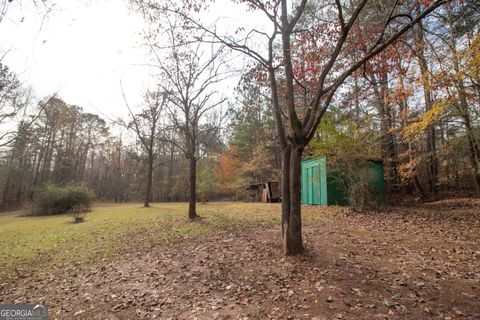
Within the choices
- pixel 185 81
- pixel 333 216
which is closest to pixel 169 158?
pixel 185 81

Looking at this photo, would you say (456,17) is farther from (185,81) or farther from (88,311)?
(88,311)

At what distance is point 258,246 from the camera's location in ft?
19.0

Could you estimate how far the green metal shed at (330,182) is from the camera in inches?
440

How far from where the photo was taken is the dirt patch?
10.1 feet

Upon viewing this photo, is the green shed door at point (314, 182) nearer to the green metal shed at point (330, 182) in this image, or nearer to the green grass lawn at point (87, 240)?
the green metal shed at point (330, 182)

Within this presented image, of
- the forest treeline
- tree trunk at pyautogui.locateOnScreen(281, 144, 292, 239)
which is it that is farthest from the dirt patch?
the forest treeline

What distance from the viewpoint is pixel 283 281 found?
3.93m

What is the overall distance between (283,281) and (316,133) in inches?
426

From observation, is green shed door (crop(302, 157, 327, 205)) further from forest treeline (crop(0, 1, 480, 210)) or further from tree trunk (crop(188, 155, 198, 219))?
tree trunk (crop(188, 155, 198, 219))

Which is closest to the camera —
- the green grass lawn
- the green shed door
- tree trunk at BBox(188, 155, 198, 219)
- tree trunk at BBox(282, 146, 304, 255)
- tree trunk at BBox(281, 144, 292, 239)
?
tree trunk at BBox(282, 146, 304, 255)

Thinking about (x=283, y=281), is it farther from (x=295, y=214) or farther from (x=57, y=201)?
(x=57, y=201)

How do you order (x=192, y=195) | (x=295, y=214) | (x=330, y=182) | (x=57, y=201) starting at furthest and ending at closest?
(x=57, y=201), (x=330, y=182), (x=192, y=195), (x=295, y=214)

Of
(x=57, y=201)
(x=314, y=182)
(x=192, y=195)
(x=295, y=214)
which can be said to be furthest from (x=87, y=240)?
(x=57, y=201)

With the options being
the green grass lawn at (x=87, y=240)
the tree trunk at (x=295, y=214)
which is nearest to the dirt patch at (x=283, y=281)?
the tree trunk at (x=295, y=214)
